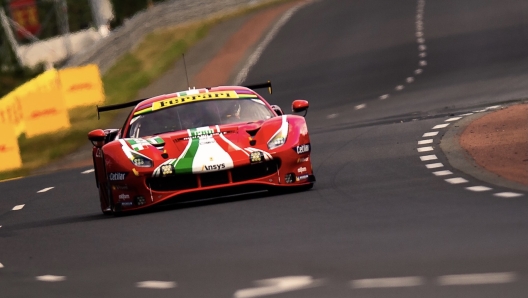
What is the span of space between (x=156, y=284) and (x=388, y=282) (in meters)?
1.49

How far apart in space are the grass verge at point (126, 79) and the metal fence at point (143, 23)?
1.59 feet

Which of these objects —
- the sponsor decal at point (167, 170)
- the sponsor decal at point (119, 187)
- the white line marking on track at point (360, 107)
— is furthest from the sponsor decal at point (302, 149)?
the white line marking on track at point (360, 107)

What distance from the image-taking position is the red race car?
12.1 meters

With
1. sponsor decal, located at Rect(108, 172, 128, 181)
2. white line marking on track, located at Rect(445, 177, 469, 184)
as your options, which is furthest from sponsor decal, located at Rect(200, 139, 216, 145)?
white line marking on track, located at Rect(445, 177, 469, 184)

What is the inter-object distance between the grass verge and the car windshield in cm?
1239

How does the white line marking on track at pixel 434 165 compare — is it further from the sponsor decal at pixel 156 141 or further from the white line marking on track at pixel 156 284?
the white line marking on track at pixel 156 284

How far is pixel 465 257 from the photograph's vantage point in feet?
24.6

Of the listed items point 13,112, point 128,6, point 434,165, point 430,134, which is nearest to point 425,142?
point 430,134

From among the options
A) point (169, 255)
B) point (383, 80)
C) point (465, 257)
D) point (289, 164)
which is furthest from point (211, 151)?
point (383, 80)

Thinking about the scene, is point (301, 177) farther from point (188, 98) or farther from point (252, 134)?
point (188, 98)

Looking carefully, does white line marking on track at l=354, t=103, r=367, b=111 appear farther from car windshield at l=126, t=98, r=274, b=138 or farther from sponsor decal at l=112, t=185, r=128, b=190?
sponsor decal at l=112, t=185, r=128, b=190

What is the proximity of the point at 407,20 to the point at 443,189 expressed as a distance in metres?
33.3

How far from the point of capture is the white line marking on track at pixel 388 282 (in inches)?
267

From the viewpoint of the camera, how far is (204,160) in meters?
12.0
